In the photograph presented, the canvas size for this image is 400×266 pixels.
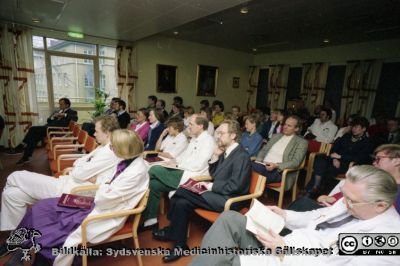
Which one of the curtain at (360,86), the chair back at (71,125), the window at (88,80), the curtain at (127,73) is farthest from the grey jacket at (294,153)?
the window at (88,80)

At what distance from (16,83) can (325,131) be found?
280 inches

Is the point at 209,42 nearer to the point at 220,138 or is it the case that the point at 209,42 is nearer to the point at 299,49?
the point at 299,49

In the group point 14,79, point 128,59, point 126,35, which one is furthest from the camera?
point 128,59

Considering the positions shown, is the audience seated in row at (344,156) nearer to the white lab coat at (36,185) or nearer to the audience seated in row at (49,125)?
the white lab coat at (36,185)

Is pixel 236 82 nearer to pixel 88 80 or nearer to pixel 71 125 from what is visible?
pixel 88 80

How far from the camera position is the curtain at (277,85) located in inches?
322

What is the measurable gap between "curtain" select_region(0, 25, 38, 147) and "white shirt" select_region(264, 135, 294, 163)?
226 inches

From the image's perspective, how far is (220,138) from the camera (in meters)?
2.30

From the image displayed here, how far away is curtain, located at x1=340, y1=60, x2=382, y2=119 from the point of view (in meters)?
6.24

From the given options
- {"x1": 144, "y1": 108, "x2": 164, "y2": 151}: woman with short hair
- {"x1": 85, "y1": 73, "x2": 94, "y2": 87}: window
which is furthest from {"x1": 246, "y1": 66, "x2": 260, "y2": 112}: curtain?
{"x1": 144, "y1": 108, "x2": 164, "y2": 151}: woman with short hair

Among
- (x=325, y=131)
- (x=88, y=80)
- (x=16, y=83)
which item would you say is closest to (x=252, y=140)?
(x=325, y=131)

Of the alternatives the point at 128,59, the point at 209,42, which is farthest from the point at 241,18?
the point at 128,59

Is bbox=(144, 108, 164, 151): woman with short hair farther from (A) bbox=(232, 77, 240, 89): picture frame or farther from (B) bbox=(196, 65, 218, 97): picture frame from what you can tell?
(A) bbox=(232, 77, 240, 89): picture frame

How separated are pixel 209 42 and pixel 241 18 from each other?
110 inches
